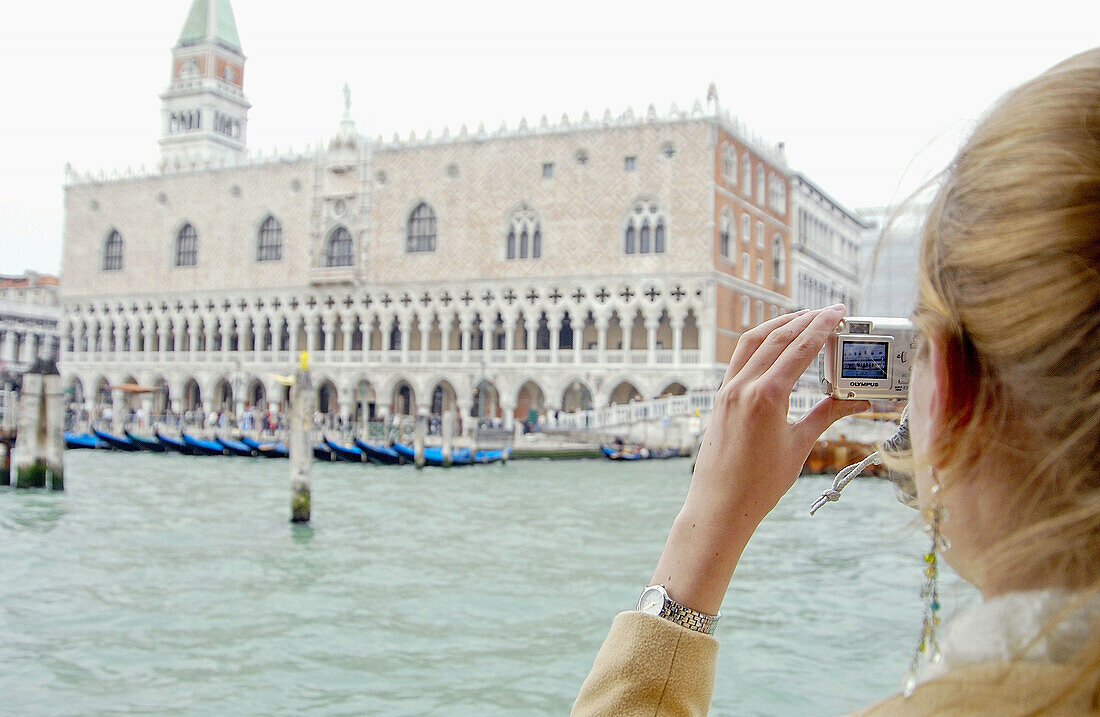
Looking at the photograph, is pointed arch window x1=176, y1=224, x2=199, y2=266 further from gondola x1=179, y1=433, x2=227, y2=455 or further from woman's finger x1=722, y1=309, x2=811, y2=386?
woman's finger x1=722, y1=309, x2=811, y2=386

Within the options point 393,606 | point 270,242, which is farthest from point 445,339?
point 393,606

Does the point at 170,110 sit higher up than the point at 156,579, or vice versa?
the point at 170,110

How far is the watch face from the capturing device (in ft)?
2.35

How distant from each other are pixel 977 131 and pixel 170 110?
43.6 meters

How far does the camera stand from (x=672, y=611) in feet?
2.35

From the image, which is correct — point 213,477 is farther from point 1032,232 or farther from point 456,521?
point 1032,232

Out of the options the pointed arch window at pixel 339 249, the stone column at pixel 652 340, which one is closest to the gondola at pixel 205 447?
the pointed arch window at pixel 339 249

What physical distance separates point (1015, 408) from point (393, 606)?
202 inches

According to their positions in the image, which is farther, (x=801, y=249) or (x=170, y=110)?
(x=170, y=110)

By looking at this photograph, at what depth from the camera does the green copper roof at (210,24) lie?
128ft

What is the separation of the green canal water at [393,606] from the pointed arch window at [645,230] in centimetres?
1159

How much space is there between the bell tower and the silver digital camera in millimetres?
40562

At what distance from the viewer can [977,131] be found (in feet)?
1.86

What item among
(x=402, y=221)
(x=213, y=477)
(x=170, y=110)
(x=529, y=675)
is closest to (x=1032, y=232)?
(x=529, y=675)
